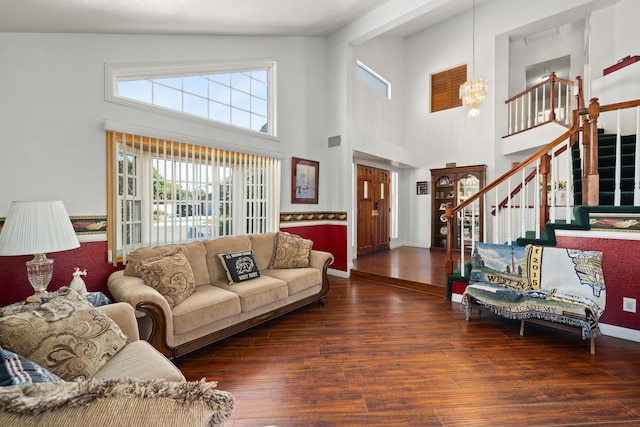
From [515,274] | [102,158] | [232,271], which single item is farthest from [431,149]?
[102,158]

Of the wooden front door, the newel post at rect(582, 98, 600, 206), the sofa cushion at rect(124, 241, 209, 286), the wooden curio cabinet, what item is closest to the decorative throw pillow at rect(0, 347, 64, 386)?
the sofa cushion at rect(124, 241, 209, 286)

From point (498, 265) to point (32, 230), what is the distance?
13.7ft

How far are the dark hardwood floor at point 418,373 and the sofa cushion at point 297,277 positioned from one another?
14.1 inches

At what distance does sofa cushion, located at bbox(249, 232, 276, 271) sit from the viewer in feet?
11.8

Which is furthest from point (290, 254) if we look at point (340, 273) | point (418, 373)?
point (418, 373)

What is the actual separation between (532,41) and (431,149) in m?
3.41

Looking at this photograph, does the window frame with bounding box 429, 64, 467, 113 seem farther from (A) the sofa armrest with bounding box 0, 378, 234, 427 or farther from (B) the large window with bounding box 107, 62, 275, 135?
(A) the sofa armrest with bounding box 0, 378, 234, 427

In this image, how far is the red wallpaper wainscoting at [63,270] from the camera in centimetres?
234

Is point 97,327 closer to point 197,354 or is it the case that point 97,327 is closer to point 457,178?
point 197,354

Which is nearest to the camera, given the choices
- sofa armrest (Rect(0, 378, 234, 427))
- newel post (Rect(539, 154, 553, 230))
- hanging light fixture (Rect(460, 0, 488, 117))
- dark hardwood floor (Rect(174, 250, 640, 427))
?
sofa armrest (Rect(0, 378, 234, 427))

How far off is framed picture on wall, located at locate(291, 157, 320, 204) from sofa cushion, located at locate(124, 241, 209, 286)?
1927 millimetres

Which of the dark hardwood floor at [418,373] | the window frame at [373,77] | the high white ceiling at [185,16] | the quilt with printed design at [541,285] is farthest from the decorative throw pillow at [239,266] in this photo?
the window frame at [373,77]

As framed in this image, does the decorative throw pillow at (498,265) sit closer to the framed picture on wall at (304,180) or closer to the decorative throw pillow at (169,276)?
the framed picture on wall at (304,180)

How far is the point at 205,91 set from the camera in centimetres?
366
